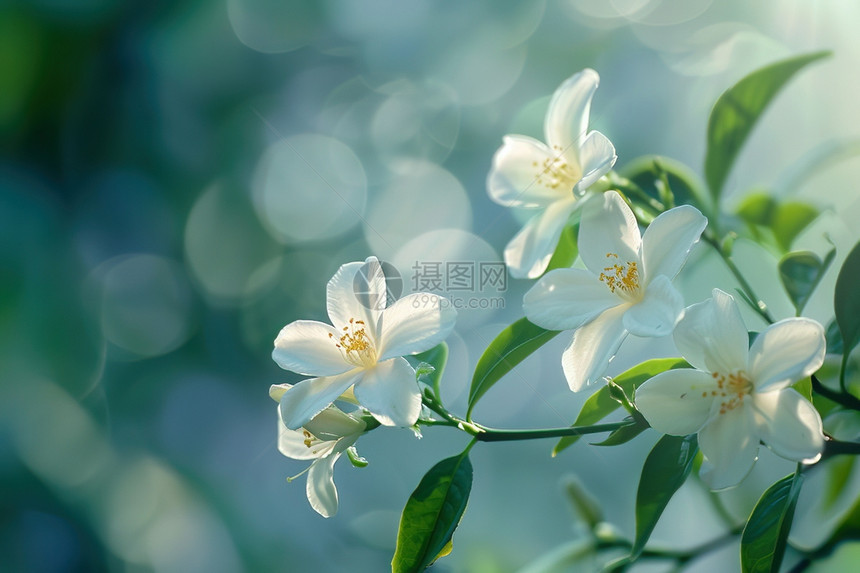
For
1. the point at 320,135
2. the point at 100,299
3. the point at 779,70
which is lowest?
the point at 100,299

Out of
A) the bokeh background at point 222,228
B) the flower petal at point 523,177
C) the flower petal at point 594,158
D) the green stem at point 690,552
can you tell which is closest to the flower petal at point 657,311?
the flower petal at point 594,158

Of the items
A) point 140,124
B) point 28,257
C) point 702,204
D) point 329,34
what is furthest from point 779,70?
point 28,257

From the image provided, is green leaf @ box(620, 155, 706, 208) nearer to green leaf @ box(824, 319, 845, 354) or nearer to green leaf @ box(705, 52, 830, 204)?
green leaf @ box(705, 52, 830, 204)

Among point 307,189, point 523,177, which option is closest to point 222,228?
point 307,189

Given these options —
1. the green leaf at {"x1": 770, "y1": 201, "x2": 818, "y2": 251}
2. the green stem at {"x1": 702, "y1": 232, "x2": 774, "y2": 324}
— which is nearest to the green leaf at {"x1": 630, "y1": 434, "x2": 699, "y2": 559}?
the green stem at {"x1": 702, "y1": 232, "x2": 774, "y2": 324}

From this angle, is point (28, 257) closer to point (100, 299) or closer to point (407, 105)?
point (100, 299)

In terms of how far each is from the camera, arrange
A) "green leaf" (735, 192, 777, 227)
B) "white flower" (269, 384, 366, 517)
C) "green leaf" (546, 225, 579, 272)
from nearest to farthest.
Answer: "white flower" (269, 384, 366, 517) → "green leaf" (546, 225, 579, 272) → "green leaf" (735, 192, 777, 227)
